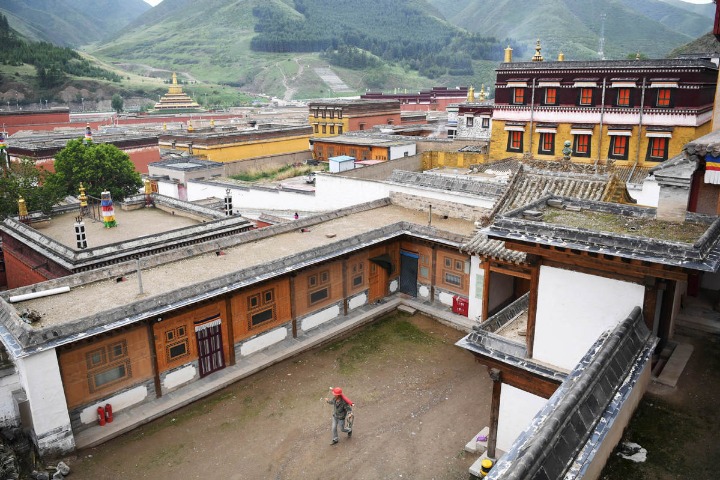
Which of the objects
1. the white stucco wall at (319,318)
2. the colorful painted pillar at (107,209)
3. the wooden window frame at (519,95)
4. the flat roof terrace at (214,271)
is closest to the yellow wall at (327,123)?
the wooden window frame at (519,95)

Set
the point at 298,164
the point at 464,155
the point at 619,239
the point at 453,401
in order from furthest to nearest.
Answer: the point at 298,164, the point at 464,155, the point at 453,401, the point at 619,239

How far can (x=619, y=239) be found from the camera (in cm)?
999

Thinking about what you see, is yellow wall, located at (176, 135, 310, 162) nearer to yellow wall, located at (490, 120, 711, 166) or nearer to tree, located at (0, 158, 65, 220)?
tree, located at (0, 158, 65, 220)

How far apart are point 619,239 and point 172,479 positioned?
1235cm

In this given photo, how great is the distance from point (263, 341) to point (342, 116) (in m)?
48.5

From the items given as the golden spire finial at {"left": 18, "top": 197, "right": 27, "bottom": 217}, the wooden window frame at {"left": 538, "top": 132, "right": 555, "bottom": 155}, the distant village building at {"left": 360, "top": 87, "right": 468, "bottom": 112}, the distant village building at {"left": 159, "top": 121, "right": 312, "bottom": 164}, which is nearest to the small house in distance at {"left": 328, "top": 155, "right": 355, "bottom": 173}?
the wooden window frame at {"left": 538, "top": 132, "right": 555, "bottom": 155}

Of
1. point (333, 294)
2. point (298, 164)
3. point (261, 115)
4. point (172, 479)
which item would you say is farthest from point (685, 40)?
point (172, 479)

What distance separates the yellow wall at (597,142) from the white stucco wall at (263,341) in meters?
26.8

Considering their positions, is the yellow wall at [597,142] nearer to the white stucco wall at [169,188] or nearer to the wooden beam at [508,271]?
the wooden beam at [508,271]

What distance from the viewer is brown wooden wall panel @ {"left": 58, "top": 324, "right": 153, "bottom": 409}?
15.3 m

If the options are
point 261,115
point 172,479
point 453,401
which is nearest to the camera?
point 172,479

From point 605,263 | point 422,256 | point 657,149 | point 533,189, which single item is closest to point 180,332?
point 422,256

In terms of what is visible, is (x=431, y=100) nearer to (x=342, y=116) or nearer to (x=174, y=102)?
(x=342, y=116)

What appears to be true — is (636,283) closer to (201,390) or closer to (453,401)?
(453,401)
